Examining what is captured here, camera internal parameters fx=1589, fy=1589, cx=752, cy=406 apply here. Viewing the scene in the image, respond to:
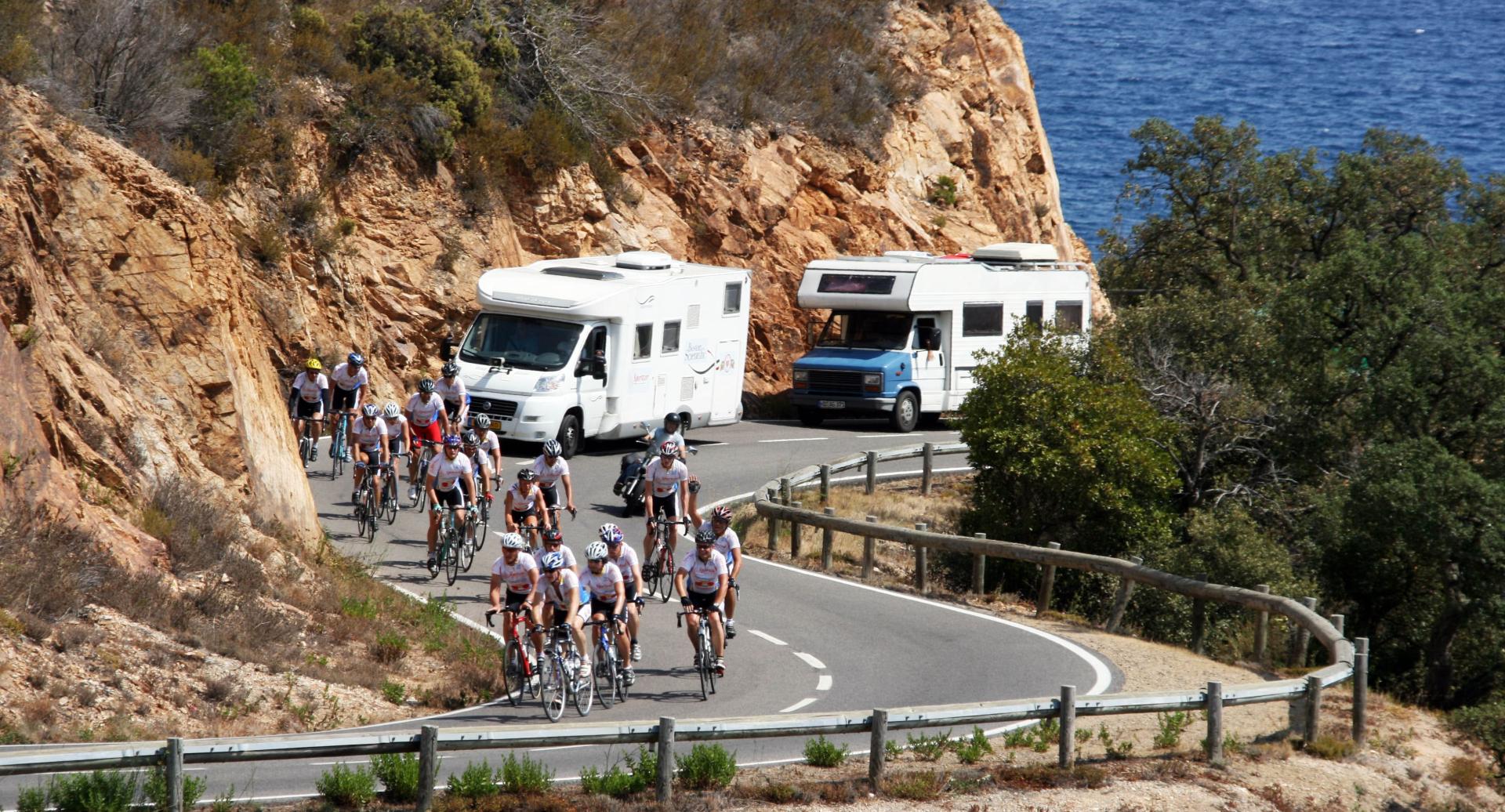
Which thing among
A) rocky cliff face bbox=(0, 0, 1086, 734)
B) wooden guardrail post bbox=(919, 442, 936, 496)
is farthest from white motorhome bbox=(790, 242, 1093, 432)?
wooden guardrail post bbox=(919, 442, 936, 496)

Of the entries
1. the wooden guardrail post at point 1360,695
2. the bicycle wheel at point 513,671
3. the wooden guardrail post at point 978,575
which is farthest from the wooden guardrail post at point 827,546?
the wooden guardrail post at point 1360,695

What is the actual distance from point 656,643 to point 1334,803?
687 centimetres

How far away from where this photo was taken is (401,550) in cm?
1930

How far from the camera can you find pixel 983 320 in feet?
104

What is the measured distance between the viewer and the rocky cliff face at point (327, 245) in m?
15.1

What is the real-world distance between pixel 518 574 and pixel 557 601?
0.65 meters

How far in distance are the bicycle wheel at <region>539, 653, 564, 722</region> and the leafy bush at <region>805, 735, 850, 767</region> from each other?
2.44 m

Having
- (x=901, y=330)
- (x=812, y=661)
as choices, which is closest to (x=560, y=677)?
(x=812, y=661)

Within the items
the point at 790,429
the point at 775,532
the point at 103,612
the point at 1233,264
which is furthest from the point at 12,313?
the point at 1233,264

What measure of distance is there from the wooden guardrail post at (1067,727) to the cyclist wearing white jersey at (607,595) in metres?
3.95

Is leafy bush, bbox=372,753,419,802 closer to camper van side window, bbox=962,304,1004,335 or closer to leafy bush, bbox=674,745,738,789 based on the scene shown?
leafy bush, bbox=674,745,738,789

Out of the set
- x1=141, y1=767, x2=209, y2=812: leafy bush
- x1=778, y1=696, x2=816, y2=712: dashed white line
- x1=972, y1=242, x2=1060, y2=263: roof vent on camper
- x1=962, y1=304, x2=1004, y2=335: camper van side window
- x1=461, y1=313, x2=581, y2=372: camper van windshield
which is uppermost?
x1=972, y1=242, x2=1060, y2=263: roof vent on camper

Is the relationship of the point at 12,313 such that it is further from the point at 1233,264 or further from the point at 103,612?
the point at 1233,264

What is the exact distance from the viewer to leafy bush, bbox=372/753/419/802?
9844mm
